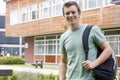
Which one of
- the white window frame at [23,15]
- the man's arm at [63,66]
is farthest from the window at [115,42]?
the man's arm at [63,66]

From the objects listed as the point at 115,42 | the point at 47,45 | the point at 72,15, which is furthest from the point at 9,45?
the point at 72,15

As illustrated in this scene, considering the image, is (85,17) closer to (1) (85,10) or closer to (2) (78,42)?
(1) (85,10)

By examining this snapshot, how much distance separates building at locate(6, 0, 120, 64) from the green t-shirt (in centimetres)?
2431

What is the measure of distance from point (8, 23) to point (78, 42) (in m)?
47.5

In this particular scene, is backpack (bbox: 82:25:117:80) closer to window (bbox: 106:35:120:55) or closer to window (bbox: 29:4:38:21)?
window (bbox: 106:35:120:55)

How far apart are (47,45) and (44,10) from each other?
14.5 feet

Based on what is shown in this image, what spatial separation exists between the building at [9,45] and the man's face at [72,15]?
82.6m

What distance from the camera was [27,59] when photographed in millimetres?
48812

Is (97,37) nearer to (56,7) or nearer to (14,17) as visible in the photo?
(56,7)

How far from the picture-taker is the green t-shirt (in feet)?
11.4

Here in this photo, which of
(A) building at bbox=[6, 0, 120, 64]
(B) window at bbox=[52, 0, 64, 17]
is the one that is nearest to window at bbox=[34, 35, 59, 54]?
(A) building at bbox=[6, 0, 120, 64]

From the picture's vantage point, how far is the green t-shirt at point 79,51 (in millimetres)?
3480

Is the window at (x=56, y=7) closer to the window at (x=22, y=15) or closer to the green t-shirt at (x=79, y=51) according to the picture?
the window at (x=22, y=15)

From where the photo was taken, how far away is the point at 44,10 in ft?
135
